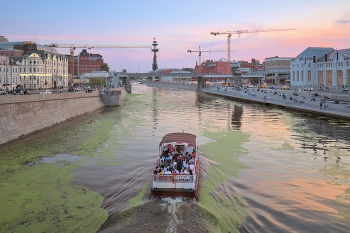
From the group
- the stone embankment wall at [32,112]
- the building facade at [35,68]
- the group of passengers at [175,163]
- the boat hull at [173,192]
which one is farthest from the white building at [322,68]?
the boat hull at [173,192]

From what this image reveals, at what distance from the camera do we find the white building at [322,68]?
362 feet

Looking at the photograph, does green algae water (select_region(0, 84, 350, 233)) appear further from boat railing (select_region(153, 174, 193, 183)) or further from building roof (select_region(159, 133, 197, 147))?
building roof (select_region(159, 133, 197, 147))

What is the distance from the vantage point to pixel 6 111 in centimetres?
3762

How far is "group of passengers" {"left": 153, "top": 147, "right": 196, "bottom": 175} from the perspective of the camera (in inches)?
836

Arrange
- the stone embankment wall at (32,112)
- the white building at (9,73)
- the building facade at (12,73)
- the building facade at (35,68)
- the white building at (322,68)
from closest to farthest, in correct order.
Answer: the stone embankment wall at (32,112)
the white building at (9,73)
the building facade at (12,73)
the white building at (322,68)
the building facade at (35,68)

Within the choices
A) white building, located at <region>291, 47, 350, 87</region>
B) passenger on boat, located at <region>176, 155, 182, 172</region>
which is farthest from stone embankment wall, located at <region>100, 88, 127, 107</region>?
passenger on boat, located at <region>176, 155, 182, 172</region>

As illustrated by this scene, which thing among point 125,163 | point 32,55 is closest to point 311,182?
point 125,163

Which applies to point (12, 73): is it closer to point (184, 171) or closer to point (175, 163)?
point (175, 163)

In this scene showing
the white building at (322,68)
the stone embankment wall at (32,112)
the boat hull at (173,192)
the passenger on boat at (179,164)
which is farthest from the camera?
the white building at (322,68)

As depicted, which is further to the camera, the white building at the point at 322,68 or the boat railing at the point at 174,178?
the white building at the point at 322,68

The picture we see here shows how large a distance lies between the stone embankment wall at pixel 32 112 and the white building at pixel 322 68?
79.2m

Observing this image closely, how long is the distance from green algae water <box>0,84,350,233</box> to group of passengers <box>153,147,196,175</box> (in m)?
1.57

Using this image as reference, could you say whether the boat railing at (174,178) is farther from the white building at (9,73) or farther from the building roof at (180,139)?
the white building at (9,73)

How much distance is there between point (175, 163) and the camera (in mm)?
22438
